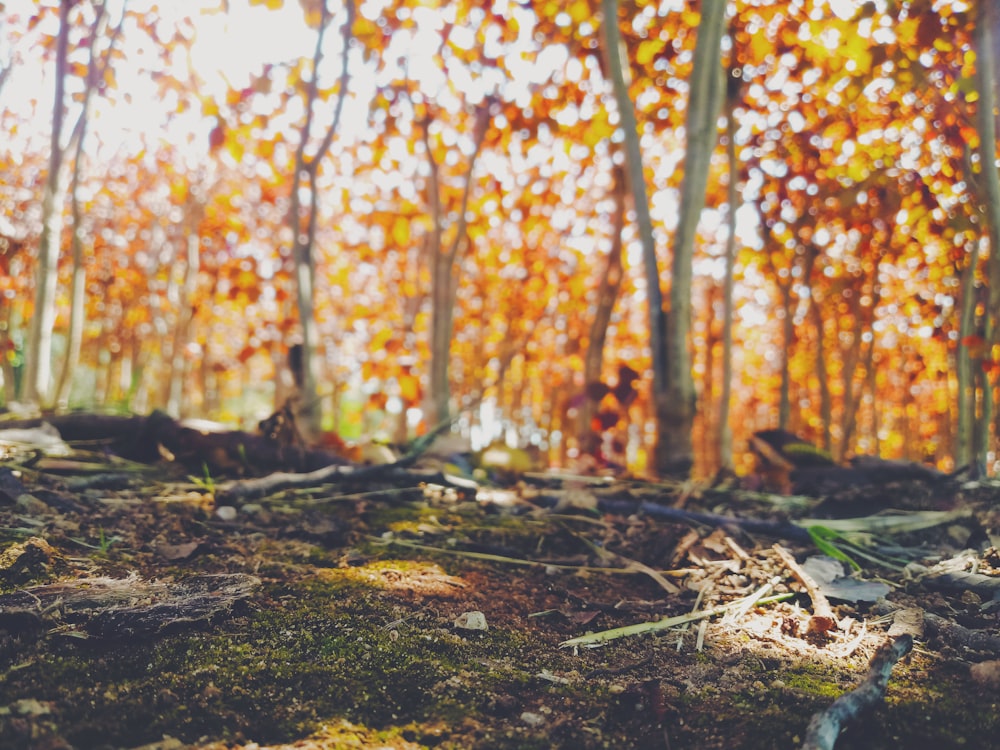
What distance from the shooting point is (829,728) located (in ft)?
2.76

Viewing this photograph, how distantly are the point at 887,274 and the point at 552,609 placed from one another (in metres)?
10.6

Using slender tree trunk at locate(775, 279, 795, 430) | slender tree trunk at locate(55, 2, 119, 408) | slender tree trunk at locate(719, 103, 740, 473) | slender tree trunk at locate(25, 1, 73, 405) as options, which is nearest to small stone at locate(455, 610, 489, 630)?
slender tree trunk at locate(719, 103, 740, 473)

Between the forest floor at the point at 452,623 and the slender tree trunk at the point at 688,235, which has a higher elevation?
the slender tree trunk at the point at 688,235

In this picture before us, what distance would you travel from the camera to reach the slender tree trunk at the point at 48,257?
162 inches

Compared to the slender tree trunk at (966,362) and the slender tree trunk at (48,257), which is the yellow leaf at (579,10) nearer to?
the slender tree trunk at (966,362)

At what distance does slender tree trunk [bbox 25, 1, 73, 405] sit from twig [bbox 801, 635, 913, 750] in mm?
4697

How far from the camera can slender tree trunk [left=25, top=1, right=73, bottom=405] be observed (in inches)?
162

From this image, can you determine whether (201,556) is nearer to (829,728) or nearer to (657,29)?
(829,728)

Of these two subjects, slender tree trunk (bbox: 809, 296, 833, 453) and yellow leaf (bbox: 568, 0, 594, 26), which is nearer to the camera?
yellow leaf (bbox: 568, 0, 594, 26)

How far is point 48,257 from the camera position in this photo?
4.12m

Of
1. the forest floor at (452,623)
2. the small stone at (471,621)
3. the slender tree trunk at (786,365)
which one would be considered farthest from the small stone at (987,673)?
the slender tree trunk at (786,365)

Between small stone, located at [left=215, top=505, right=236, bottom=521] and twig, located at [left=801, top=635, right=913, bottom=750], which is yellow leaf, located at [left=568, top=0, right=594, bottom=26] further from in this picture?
twig, located at [left=801, top=635, right=913, bottom=750]

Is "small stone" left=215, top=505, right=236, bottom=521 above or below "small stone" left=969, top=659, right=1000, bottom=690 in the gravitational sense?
above

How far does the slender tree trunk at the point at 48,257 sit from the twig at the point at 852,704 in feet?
15.4
